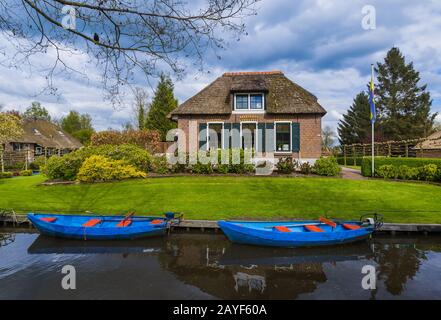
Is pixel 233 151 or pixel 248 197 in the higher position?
pixel 233 151

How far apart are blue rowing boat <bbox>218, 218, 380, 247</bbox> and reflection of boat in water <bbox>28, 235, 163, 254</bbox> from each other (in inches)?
104

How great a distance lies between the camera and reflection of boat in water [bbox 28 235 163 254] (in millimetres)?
9891

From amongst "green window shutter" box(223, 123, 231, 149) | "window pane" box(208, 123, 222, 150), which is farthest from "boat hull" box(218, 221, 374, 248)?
"window pane" box(208, 123, 222, 150)

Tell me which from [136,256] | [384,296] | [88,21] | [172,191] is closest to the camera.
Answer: [88,21]

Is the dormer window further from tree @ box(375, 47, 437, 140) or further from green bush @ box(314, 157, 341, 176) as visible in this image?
tree @ box(375, 47, 437, 140)

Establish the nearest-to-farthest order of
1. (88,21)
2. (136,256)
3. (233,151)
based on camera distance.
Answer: (88,21), (136,256), (233,151)

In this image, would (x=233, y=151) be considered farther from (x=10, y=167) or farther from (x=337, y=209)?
(x=10, y=167)

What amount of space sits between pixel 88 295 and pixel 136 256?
2.59 meters

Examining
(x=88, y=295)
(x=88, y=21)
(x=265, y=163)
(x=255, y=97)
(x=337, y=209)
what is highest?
(x=255, y=97)

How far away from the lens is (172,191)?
1570 centimetres

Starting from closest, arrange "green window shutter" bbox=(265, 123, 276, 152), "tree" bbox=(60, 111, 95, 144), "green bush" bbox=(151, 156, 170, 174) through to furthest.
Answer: "green bush" bbox=(151, 156, 170, 174) → "green window shutter" bbox=(265, 123, 276, 152) → "tree" bbox=(60, 111, 95, 144)

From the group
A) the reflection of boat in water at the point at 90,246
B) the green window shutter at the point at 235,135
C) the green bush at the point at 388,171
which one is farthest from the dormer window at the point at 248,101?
the reflection of boat in water at the point at 90,246

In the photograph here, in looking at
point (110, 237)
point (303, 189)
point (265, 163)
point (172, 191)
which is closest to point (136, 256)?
point (110, 237)

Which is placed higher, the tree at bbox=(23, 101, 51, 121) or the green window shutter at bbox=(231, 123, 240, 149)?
the tree at bbox=(23, 101, 51, 121)
